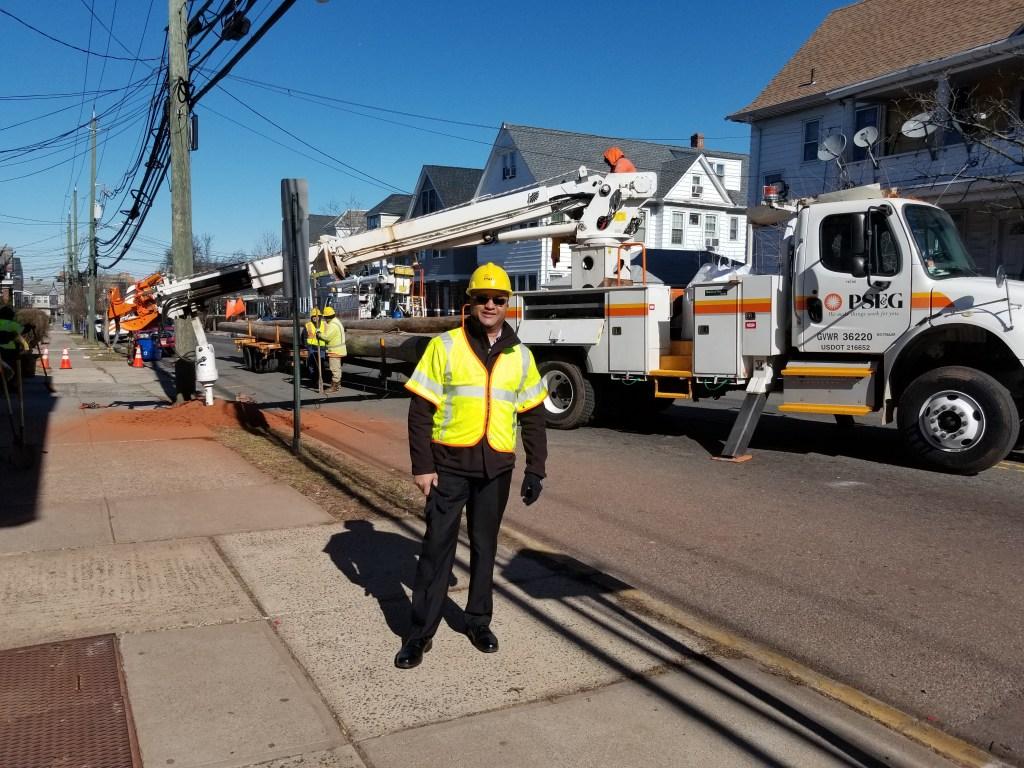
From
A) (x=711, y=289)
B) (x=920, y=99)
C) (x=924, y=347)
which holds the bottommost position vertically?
(x=924, y=347)

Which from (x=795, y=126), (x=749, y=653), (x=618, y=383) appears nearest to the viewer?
(x=749, y=653)

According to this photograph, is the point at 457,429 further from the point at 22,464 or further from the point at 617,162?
the point at 617,162

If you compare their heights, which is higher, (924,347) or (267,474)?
(924,347)

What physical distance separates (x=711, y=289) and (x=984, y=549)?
4.53 metres

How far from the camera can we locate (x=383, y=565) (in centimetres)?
559

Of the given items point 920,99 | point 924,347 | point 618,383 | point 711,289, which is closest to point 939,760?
point 924,347

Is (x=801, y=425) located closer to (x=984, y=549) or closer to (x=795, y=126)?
(x=984, y=549)

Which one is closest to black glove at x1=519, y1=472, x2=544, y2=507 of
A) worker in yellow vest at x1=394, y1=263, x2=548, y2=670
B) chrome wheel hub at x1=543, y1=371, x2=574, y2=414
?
worker in yellow vest at x1=394, y1=263, x2=548, y2=670

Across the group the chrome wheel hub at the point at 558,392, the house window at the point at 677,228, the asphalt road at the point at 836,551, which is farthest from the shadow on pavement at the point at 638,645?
the house window at the point at 677,228

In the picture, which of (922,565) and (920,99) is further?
(920,99)

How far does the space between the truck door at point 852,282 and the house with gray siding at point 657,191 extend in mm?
27911

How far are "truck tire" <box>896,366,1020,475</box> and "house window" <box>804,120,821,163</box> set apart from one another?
61.5 feet

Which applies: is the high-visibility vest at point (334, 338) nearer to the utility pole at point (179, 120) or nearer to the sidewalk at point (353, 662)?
the utility pole at point (179, 120)

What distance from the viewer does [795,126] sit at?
26.3 meters
